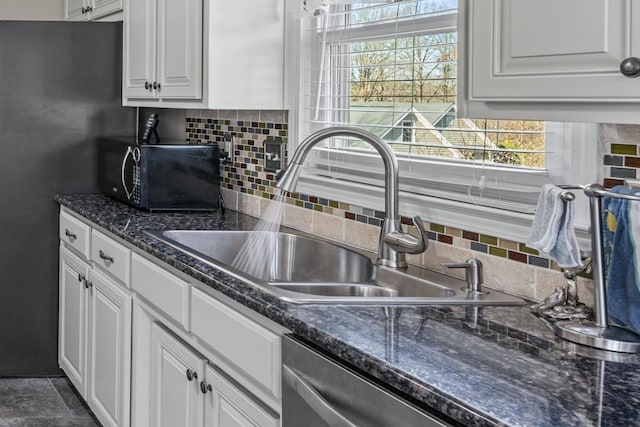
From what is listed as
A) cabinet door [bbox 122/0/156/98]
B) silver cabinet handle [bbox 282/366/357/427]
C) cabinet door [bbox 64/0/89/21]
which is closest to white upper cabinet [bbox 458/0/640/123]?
silver cabinet handle [bbox 282/366/357/427]

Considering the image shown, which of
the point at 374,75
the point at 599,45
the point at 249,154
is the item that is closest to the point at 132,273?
the point at 249,154

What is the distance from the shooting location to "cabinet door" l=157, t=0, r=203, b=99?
117 inches

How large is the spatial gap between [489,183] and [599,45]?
0.88m

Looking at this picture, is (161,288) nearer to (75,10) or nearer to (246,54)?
(246,54)

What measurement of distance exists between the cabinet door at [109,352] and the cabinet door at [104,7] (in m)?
1.25

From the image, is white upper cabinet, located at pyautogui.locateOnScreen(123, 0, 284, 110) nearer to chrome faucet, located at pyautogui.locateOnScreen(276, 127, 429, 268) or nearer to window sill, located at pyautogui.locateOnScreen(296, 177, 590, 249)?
window sill, located at pyautogui.locateOnScreen(296, 177, 590, 249)

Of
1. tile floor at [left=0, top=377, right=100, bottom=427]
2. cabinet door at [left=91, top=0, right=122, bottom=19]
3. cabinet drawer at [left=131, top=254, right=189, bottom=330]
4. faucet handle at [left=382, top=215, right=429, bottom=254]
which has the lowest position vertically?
tile floor at [left=0, top=377, right=100, bottom=427]

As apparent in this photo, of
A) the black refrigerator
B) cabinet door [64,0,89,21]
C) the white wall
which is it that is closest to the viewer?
the black refrigerator

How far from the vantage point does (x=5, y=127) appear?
12.7ft

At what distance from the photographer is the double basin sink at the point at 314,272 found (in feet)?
6.09

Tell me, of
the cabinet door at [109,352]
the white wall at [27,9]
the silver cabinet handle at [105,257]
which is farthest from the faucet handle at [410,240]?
the white wall at [27,9]

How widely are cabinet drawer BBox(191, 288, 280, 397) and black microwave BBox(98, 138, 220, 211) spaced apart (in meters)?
1.10

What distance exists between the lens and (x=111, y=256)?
9.82 ft

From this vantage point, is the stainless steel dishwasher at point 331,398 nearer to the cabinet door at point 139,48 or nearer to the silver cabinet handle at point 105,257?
the silver cabinet handle at point 105,257
